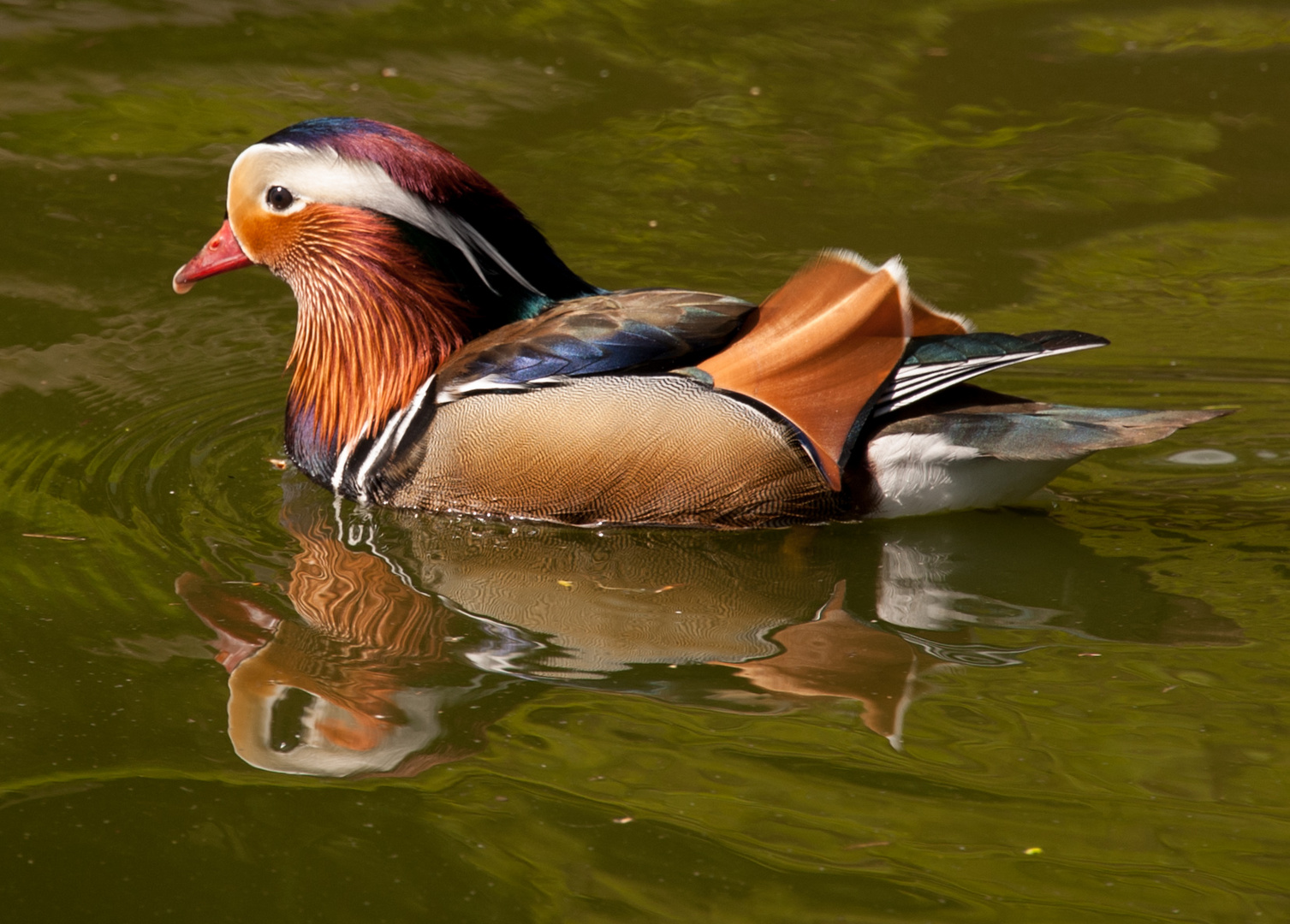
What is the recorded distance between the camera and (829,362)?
424 cm

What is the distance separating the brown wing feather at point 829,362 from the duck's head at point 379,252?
2.63 ft

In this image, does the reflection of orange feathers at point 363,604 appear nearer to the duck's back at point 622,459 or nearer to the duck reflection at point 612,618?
the duck reflection at point 612,618

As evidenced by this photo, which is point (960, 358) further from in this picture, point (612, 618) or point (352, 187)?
point (352, 187)

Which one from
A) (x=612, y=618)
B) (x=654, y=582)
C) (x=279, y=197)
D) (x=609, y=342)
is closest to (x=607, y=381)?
(x=609, y=342)

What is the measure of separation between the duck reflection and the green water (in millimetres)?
14

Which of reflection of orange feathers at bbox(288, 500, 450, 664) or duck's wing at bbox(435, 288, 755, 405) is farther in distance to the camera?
duck's wing at bbox(435, 288, 755, 405)

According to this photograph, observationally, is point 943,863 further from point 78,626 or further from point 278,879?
point 78,626

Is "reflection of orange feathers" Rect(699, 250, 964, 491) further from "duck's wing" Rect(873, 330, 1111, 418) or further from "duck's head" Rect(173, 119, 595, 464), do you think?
"duck's head" Rect(173, 119, 595, 464)

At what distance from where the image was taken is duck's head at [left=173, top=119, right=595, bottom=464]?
4566 millimetres

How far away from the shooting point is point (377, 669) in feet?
12.1

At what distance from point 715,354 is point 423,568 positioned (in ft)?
3.28

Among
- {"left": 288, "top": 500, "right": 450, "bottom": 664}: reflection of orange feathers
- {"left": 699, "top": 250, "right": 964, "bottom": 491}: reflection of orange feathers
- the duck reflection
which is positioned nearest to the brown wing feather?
{"left": 699, "top": 250, "right": 964, "bottom": 491}: reflection of orange feathers

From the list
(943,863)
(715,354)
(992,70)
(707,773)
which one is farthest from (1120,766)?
(992,70)

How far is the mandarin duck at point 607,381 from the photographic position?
14.0 ft
